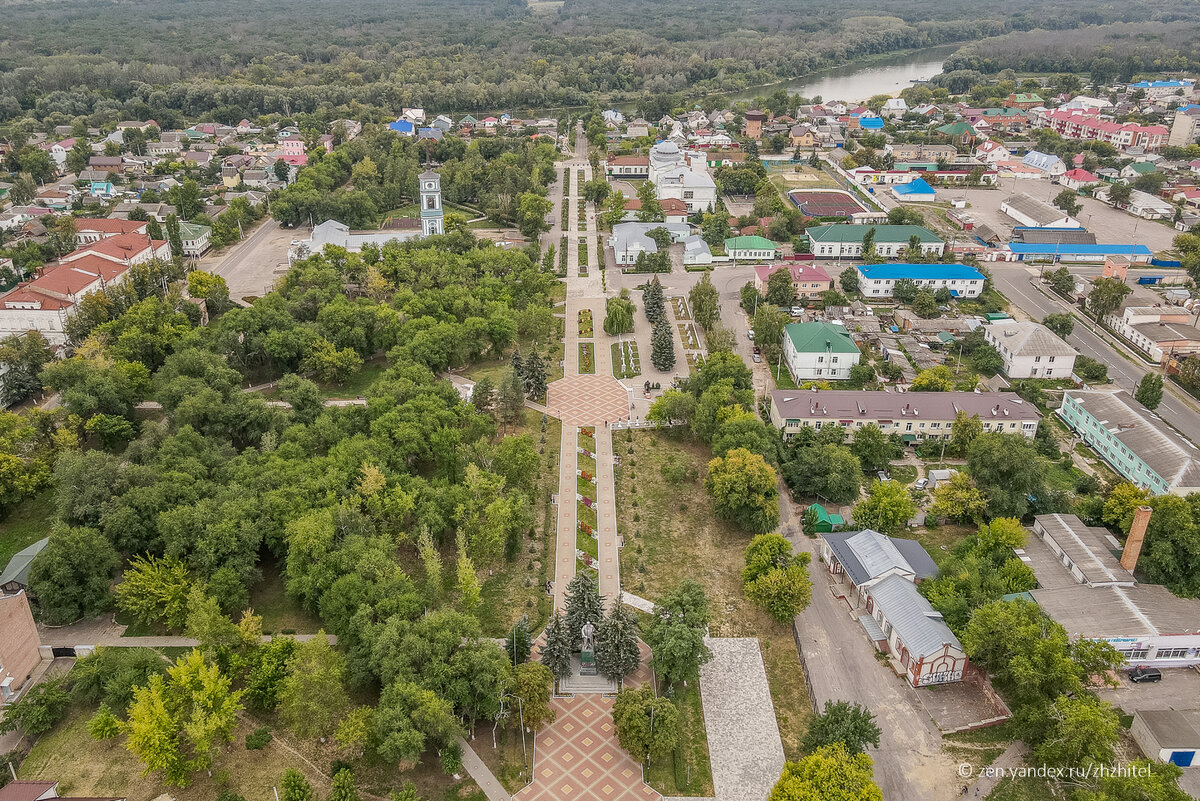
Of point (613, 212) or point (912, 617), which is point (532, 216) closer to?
point (613, 212)

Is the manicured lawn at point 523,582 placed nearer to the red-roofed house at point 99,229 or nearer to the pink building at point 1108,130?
the red-roofed house at point 99,229

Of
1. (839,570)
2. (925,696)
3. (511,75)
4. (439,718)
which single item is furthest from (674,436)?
(511,75)

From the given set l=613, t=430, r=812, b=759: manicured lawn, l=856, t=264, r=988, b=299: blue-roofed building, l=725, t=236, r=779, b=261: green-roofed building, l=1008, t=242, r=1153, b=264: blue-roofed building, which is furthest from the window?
l=1008, t=242, r=1153, b=264: blue-roofed building

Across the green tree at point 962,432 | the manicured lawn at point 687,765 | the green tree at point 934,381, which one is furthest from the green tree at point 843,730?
the green tree at point 934,381

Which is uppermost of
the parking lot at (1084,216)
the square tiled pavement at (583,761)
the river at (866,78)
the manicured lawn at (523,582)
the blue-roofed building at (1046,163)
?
the river at (866,78)

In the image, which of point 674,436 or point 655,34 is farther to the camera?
point 655,34

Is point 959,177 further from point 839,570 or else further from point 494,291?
point 839,570

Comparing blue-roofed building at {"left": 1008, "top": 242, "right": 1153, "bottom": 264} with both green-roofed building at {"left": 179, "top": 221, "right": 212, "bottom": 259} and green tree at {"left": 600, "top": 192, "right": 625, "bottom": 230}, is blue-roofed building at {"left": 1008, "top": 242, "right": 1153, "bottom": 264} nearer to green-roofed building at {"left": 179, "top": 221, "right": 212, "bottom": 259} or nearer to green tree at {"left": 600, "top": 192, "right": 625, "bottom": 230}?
green tree at {"left": 600, "top": 192, "right": 625, "bottom": 230}
